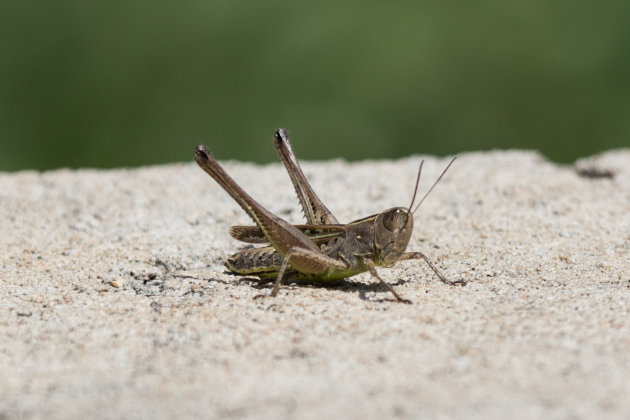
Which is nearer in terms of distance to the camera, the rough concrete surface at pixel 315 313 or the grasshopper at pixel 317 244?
the rough concrete surface at pixel 315 313

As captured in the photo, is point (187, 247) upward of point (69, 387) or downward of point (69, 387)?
upward

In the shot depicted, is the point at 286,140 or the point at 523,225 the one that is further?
the point at 523,225

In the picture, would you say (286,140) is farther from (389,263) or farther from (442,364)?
(442,364)

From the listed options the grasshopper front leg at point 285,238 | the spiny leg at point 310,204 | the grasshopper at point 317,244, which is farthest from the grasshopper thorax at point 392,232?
the spiny leg at point 310,204

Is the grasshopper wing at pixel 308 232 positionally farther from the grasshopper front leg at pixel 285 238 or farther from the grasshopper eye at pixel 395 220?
the grasshopper eye at pixel 395 220

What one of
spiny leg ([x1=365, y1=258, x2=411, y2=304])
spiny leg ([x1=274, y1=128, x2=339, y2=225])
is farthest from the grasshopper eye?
spiny leg ([x1=274, y1=128, x2=339, y2=225])

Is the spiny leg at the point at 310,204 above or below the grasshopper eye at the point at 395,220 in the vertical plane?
above

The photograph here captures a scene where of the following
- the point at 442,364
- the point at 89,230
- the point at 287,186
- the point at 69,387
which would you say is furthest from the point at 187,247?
the point at 442,364
